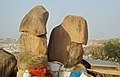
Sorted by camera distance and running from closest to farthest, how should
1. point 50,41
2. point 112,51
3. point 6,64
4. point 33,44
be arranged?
point 33,44 < point 6,64 < point 50,41 < point 112,51

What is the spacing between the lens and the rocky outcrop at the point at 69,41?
16.4m

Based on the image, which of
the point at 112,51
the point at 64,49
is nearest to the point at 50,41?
the point at 64,49

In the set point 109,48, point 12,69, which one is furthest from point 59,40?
point 109,48

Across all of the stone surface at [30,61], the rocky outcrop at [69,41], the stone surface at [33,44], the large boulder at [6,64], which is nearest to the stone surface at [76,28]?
the rocky outcrop at [69,41]

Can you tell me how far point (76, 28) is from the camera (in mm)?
16516

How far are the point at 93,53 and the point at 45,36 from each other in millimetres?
16252

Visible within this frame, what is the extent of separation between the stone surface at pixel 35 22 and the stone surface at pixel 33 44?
0.27 meters

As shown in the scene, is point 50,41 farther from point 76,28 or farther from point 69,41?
point 76,28

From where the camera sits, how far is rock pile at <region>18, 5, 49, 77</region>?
1389cm

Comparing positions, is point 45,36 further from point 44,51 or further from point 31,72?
point 31,72

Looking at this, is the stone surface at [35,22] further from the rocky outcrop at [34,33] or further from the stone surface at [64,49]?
the stone surface at [64,49]

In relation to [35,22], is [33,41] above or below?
below

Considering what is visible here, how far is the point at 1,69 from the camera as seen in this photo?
14570 mm

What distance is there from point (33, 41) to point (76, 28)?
3.10 metres
